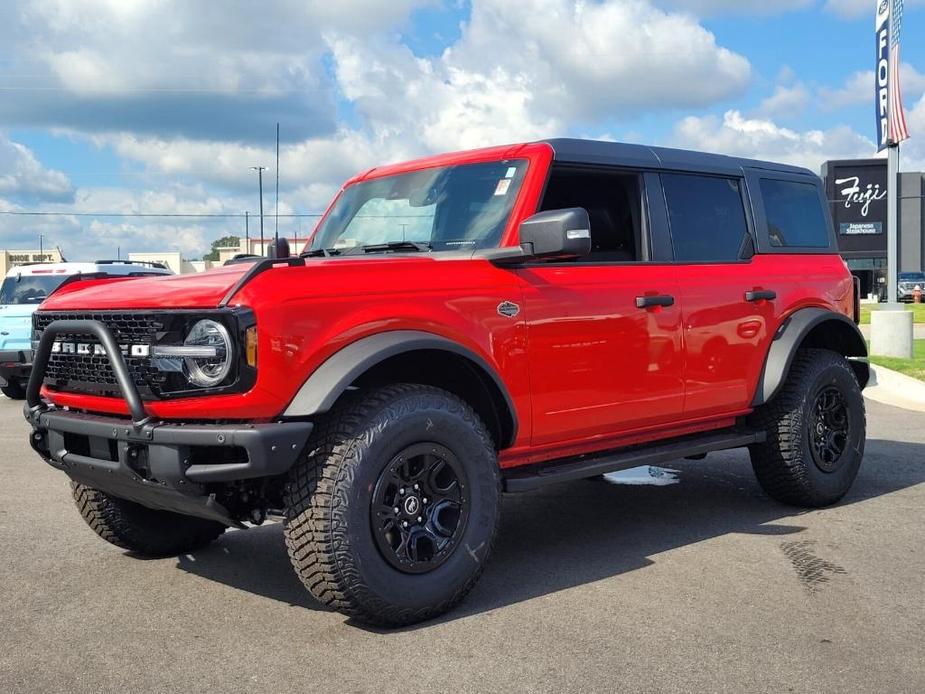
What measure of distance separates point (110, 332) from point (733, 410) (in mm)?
3470

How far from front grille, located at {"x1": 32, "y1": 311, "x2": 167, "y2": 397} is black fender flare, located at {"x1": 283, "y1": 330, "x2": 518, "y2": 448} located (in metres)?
0.56

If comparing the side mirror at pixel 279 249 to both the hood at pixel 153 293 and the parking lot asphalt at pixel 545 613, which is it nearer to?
the hood at pixel 153 293

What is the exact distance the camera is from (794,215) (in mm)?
6359

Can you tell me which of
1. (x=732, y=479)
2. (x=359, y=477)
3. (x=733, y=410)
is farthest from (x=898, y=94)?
(x=359, y=477)

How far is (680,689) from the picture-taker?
10.9ft

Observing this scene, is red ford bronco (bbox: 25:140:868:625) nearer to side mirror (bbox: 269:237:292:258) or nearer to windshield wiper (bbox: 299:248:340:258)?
windshield wiper (bbox: 299:248:340:258)

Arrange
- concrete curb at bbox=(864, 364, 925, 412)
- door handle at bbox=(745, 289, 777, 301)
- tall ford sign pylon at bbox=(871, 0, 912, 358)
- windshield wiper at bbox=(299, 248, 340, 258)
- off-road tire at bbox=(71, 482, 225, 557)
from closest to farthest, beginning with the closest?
off-road tire at bbox=(71, 482, 225, 557)
windshield wiper at bbox=(299, 248, 340, 258)
door handle at bbox=(745, 289, 777, 301)
concrete curb at bbox=(864, 364, 925, 412)
tall ford sign pylon at bbox=(871, 0, 912, 358)

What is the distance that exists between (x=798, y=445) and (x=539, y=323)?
2218 millimetres

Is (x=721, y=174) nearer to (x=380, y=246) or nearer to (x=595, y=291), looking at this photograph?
(x=595, y=291)

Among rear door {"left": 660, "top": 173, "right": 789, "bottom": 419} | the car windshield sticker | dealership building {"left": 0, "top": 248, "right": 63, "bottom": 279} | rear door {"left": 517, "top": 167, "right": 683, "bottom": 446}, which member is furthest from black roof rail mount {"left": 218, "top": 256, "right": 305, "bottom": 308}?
dealership building {"left": 0, "top": 248, "right": 63, "bottom": 279}

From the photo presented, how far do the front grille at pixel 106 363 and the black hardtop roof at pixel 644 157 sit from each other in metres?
2.22

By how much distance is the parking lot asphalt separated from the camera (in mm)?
3473

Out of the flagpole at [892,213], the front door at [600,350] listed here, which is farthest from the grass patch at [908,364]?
the front door at [600,350]

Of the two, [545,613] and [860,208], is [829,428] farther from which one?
[860,208]
